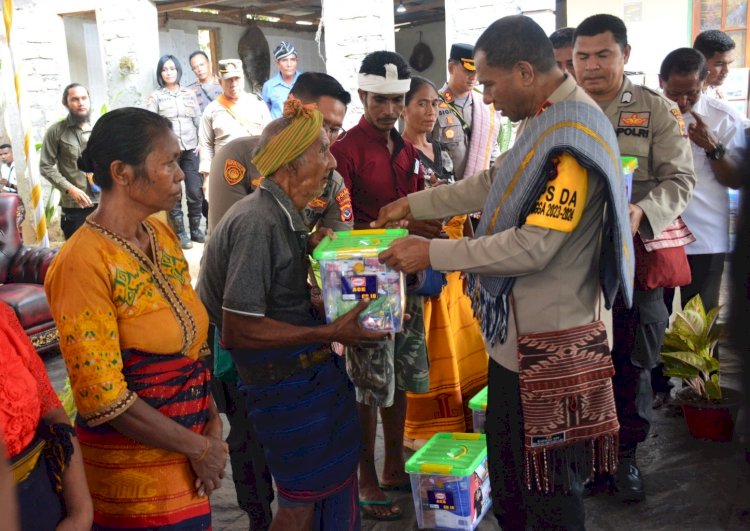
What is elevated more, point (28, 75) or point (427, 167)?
point (28, 75)

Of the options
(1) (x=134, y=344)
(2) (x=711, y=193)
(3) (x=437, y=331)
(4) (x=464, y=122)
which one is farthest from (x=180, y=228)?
(1) (x=134, y=344)

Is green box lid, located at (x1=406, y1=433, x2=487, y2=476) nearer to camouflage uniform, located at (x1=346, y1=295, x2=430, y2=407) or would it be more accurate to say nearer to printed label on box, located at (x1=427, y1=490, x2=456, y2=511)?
printed label on box, located at (x1=427, y1=490, x2=456, y2=511)

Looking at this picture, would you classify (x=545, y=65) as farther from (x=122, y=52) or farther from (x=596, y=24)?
(x=122, y=52)

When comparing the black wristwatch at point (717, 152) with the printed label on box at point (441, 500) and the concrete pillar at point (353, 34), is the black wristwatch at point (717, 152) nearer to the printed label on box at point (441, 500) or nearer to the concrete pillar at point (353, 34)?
the printed label on box at point (441, 500)

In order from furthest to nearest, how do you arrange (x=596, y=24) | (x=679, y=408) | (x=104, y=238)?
(x=679, y=408) → (x=596, y=24) → (x=104, y=238)

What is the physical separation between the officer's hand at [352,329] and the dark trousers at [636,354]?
163 centimetres

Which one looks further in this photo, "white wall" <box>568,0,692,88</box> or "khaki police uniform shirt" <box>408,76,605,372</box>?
"white wall" <box>568,0,692,88</box>

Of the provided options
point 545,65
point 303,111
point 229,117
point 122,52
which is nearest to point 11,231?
→ point 229,117

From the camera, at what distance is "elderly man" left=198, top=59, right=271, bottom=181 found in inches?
311

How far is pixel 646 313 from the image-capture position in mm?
3549

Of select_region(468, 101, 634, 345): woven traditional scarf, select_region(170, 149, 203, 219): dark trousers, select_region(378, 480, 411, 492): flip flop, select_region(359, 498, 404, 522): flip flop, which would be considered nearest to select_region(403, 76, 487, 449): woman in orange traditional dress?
select_region(378, 480, 411, 492): flip flop

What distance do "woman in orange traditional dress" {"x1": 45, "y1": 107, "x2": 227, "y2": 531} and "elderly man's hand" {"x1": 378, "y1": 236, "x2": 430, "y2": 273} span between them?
64 cm

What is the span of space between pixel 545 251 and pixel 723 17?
9646 millimetres

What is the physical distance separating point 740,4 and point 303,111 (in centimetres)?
995
